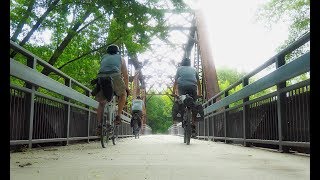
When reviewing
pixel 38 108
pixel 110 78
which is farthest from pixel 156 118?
pixel 38 108

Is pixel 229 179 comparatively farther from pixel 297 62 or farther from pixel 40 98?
pixel 40 98

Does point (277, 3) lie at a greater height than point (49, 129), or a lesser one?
greater

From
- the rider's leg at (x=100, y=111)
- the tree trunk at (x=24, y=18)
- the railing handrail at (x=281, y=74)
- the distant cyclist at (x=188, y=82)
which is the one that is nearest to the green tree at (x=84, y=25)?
the tree trunk at (x=24, y=18)

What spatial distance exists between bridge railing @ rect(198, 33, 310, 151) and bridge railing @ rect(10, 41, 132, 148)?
105 inches

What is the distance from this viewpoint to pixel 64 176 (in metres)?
2.55

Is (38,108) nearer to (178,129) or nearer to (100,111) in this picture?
(100,111)

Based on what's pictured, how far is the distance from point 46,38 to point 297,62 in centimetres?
889

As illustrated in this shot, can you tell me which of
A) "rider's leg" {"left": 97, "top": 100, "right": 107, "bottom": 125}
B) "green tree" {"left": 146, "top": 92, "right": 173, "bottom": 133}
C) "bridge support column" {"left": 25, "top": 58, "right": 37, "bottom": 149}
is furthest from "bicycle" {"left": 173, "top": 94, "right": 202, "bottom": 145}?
"green tree" {"left": 146, "top": 92, "right": 173, "bottom": 133}

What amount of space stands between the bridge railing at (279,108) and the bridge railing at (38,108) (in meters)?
2.66

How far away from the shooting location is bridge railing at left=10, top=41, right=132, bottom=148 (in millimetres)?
4805

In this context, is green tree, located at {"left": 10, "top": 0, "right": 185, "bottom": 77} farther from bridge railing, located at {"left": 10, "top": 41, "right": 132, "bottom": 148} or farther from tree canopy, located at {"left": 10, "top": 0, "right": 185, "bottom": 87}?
bridge railing, located at {"left": 10, "top": 41, "right": 132, "bottom": 148}

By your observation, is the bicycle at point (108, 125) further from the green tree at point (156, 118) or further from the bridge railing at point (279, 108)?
the green tree at point (156, 118)

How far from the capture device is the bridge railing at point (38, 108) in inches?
189
